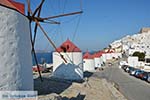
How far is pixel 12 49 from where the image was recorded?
1030 cm

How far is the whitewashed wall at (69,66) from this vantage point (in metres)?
29.0

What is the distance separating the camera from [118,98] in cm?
1970

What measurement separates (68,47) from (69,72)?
277cm

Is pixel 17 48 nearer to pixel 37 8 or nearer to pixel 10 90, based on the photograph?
pixel 10 90

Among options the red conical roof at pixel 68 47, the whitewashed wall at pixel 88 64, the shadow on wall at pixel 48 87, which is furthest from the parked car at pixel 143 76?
the shadow on wall at pixel 48 87

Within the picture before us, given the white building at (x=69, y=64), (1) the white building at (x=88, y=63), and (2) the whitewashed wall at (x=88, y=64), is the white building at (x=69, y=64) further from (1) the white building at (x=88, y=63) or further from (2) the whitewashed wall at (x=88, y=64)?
(2) the whitewashed wall at (x=88, y=64)

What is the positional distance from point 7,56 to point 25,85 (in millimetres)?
1825

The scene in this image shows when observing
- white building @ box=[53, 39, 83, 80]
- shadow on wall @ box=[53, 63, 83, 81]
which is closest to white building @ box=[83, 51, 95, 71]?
white building @ box=[53, 39, 83, 80]

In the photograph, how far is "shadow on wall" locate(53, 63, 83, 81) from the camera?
29016 mm

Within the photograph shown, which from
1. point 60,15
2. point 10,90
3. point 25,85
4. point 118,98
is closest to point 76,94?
point 118,98

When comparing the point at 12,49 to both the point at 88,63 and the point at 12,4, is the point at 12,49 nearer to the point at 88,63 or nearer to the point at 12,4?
the point at 12,4

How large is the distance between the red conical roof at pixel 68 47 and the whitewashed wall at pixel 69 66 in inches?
18.3

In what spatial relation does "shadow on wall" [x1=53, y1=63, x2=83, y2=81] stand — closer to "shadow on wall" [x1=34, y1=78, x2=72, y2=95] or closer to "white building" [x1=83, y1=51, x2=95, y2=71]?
"shadow on wall" [x1=34, y1=78, x2=72, y2=95]

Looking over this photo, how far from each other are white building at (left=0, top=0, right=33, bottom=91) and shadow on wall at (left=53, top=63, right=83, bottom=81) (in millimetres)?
17698
